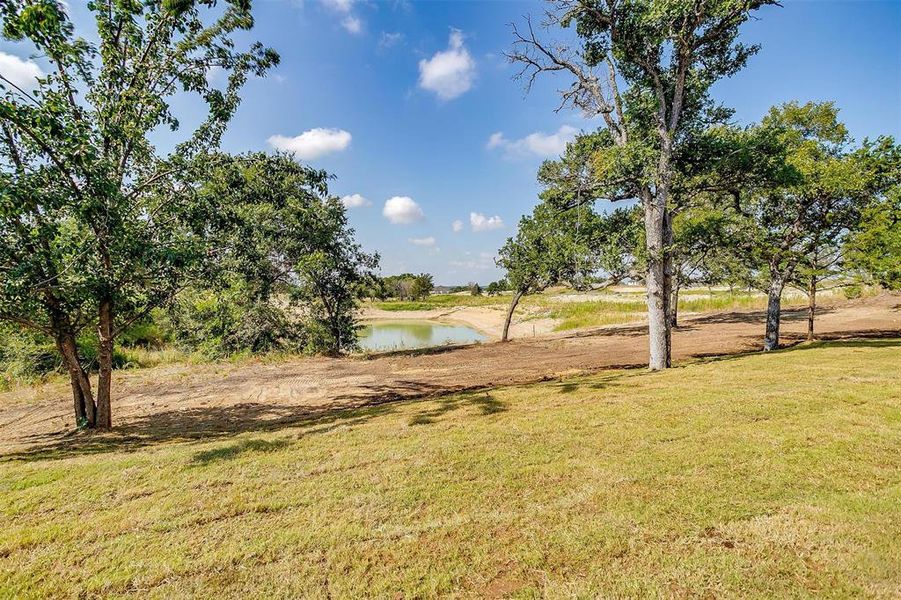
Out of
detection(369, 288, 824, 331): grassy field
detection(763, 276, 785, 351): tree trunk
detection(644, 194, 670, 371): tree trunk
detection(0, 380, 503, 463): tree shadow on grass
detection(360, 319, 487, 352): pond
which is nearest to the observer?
detection(0, 380, 503, 463): tree shadow on grass

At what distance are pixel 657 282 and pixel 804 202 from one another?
242 inches

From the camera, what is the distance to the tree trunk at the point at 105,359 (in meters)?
7.02

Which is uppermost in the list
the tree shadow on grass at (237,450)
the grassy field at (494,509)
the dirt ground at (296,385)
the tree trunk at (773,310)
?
the tree trunk at (773,310)

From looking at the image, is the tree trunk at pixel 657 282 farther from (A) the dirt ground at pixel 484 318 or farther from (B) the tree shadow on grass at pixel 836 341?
(A) the dirt ground at pixel 484 318

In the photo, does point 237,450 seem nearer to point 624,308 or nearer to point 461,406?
point 461,406

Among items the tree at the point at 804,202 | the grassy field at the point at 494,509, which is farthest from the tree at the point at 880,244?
the grassy field at the point at 494,509

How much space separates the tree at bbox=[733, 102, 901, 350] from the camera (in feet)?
34.6

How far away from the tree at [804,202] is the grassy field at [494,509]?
7351 mm

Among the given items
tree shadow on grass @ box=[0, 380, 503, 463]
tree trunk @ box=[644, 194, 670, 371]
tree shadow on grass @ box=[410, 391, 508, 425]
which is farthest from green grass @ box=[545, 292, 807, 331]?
tree shadow on grass @ box=[410, 391, 508, 425]

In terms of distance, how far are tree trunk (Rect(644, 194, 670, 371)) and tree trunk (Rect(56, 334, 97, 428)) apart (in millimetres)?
11855

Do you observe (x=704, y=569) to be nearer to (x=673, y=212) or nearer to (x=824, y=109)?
(x=673, y=212)

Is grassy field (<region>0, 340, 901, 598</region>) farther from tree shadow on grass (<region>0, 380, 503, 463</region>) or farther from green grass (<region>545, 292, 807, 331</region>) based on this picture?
green grass (<region>545, 292, 807, 331</region>)

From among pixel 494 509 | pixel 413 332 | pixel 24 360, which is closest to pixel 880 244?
pixel 494 509

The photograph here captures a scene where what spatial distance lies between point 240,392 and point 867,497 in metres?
11.7
